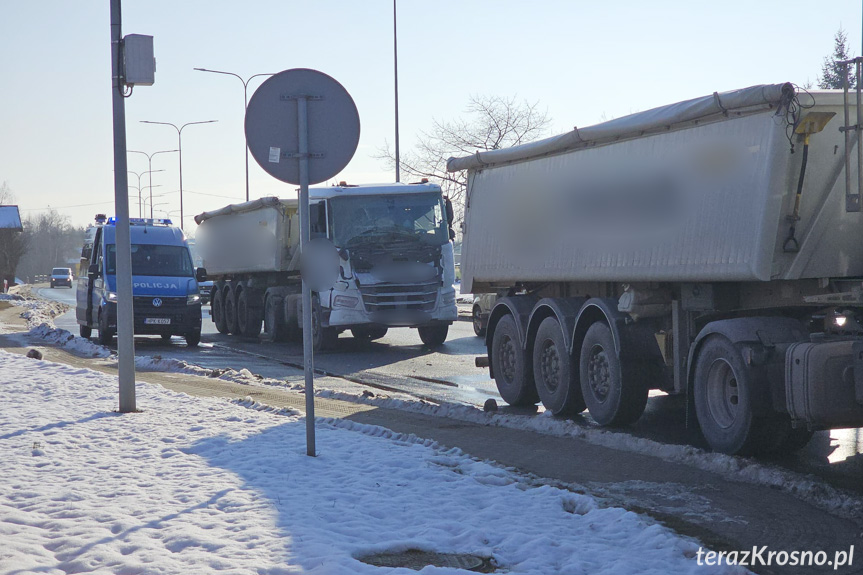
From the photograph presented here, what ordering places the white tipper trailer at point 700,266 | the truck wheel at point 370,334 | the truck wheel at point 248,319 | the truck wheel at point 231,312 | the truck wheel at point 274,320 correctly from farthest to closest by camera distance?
the truck wheel at point 231,312
the truck wheel at point 248,319
the truck wheel at point 274,320
the truck wheel at point 370,334
the white tipper trailer at point 700,266

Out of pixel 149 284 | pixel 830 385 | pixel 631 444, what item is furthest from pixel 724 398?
pixel 149 284

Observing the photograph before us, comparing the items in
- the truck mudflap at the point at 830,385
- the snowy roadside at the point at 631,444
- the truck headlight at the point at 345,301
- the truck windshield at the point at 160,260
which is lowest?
the snowy roadside at the point at 631,444

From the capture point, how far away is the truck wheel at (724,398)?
8242mm

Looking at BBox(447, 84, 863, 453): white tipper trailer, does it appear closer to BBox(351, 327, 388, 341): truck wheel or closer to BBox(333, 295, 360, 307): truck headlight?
BBox(333, 295, 360, 307): truck headlight

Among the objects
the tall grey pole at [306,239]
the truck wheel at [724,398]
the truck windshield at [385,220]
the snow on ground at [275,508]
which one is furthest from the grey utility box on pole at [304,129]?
the truck windshield at [385,220]

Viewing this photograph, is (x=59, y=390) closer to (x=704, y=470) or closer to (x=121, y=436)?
(x=121, y=436)

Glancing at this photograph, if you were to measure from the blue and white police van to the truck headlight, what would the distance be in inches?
196

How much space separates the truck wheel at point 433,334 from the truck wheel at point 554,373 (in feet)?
30.4

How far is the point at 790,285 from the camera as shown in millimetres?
8234

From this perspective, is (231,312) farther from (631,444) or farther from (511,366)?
(631,444)

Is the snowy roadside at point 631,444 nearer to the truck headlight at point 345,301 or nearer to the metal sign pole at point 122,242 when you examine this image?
the metal sign pole at point 122,242

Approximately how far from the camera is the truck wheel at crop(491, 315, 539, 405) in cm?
1252

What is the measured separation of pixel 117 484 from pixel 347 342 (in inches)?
663

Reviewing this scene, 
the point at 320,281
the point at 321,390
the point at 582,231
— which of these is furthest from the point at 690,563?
the point at 321,390
